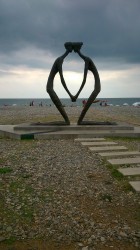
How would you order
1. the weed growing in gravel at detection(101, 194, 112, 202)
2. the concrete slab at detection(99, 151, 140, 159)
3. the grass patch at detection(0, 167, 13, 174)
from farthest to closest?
the concrete slab at detection(99, 151, 140, 159) → the grass patch at detection(0, 167, 13, 174) → the weed growing in gravel at detection(101, 194, 112, 202)

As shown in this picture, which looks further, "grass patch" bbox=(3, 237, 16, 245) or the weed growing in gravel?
the weed growing in gravel

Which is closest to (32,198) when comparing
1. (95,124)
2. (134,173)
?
(134,173)

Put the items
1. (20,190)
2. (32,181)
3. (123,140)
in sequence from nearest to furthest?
(20,190), (32,181), (123,140)

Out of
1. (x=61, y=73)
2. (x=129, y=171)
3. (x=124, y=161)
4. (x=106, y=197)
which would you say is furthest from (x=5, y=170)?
(x=61, y=73)

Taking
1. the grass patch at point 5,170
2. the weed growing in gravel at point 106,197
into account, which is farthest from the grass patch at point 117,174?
the grass patch at point 5,170

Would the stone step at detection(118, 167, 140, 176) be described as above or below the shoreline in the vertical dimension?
below

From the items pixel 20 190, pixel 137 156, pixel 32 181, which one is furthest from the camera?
pixel 137 156

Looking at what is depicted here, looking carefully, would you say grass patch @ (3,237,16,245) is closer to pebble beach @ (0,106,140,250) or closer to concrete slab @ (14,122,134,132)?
pebble beach @ (0,106,140,250)

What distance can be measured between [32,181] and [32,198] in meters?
0.93

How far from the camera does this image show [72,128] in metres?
13.1

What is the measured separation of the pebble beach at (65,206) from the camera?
416cm

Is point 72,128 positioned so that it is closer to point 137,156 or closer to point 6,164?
point 137,156

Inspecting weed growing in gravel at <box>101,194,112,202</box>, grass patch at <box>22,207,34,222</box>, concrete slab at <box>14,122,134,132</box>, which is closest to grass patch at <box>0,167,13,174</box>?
grass patch at <box>22,207,34,222</box>

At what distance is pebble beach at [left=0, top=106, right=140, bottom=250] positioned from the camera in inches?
164
